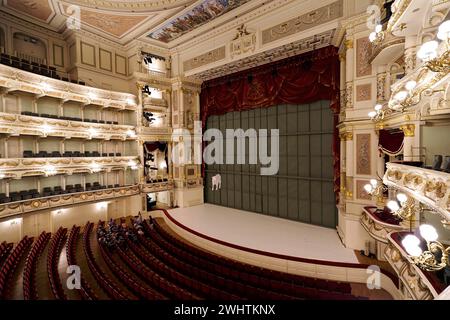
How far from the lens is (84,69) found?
440 inches

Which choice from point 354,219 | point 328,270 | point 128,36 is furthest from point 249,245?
point 128,36

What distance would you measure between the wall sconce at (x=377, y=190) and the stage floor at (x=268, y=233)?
175cm

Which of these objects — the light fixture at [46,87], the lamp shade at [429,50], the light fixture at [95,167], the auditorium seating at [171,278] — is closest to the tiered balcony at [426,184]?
the lamp shade at [429,50]

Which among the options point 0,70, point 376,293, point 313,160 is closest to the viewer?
point 376,293

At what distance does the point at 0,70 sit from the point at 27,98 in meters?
1.92

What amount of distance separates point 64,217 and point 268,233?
9.85 meters

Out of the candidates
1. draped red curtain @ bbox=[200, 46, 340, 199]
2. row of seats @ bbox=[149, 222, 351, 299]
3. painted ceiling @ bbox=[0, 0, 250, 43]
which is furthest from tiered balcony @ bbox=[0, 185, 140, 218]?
painted ceiling @ bbox=[0, 0, 250, 43]

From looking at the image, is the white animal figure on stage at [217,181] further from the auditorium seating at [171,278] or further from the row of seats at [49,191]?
the auditorium seating at [171,278]

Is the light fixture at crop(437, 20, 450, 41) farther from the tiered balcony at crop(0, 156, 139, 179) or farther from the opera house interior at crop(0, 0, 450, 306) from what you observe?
the tiered balcony at crop(0, 156, 139, 179)

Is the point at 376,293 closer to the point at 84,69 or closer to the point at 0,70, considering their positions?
the point at 0,70

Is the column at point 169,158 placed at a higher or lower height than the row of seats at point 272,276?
higher

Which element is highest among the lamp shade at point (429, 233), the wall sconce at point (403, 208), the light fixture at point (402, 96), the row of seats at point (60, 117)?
the row of seats at point (60, 117)

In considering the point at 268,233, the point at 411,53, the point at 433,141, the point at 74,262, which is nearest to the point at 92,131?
the point at 74,262

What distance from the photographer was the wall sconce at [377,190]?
18.3 ft
